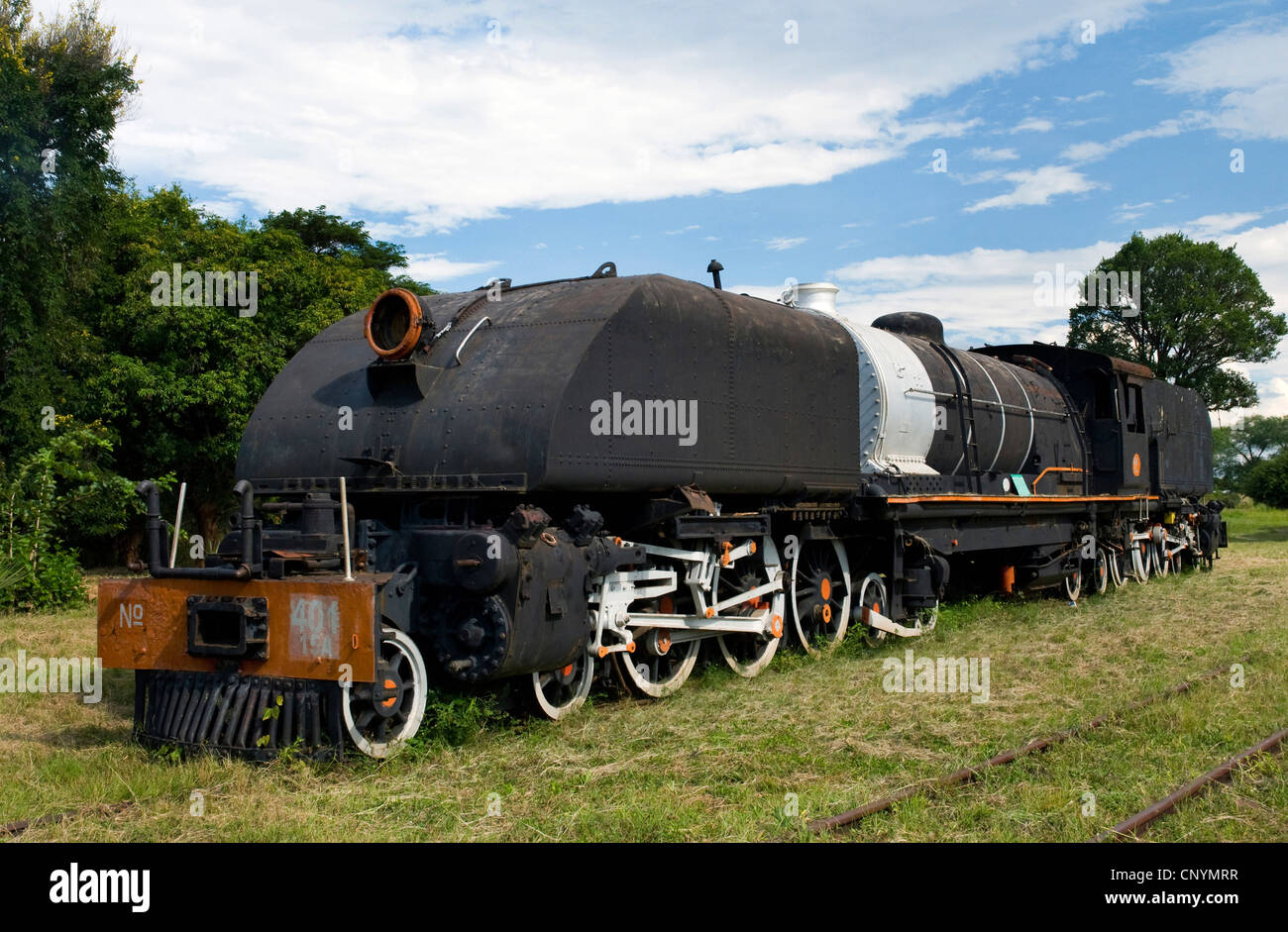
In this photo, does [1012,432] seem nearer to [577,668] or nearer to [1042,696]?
[1042,696]

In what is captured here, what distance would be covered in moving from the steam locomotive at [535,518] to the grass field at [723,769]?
358 millimetres

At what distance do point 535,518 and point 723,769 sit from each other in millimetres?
1807

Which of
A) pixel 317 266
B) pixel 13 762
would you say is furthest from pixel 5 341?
pixel 13 762

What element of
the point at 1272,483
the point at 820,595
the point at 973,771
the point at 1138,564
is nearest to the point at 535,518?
the point at 973,771

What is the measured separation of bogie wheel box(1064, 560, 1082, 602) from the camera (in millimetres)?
15047

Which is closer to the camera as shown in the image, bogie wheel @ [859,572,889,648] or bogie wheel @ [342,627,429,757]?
bogie wheel @ [342,627,429,757]

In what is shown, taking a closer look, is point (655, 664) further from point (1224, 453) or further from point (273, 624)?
point (1224, 453)

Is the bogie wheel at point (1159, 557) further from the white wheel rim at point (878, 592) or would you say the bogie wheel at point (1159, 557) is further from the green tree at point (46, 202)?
the green tree at point (46, 202)

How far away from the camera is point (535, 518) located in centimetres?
652

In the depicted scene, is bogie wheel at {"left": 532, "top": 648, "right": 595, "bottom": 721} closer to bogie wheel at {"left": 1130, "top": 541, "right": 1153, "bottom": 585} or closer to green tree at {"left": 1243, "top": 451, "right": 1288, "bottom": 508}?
bogie wheel at {"left": 1130, "top": 541, "right": 1153, "bottom": 585}

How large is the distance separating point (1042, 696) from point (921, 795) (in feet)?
10.2

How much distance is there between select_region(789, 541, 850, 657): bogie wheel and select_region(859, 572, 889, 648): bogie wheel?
186mm

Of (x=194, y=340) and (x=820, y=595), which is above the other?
(x=194, y=340)

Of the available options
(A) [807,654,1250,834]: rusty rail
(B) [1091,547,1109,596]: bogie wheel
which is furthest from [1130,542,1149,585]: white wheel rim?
(A) [807,654,1250,834]: rusty rail
